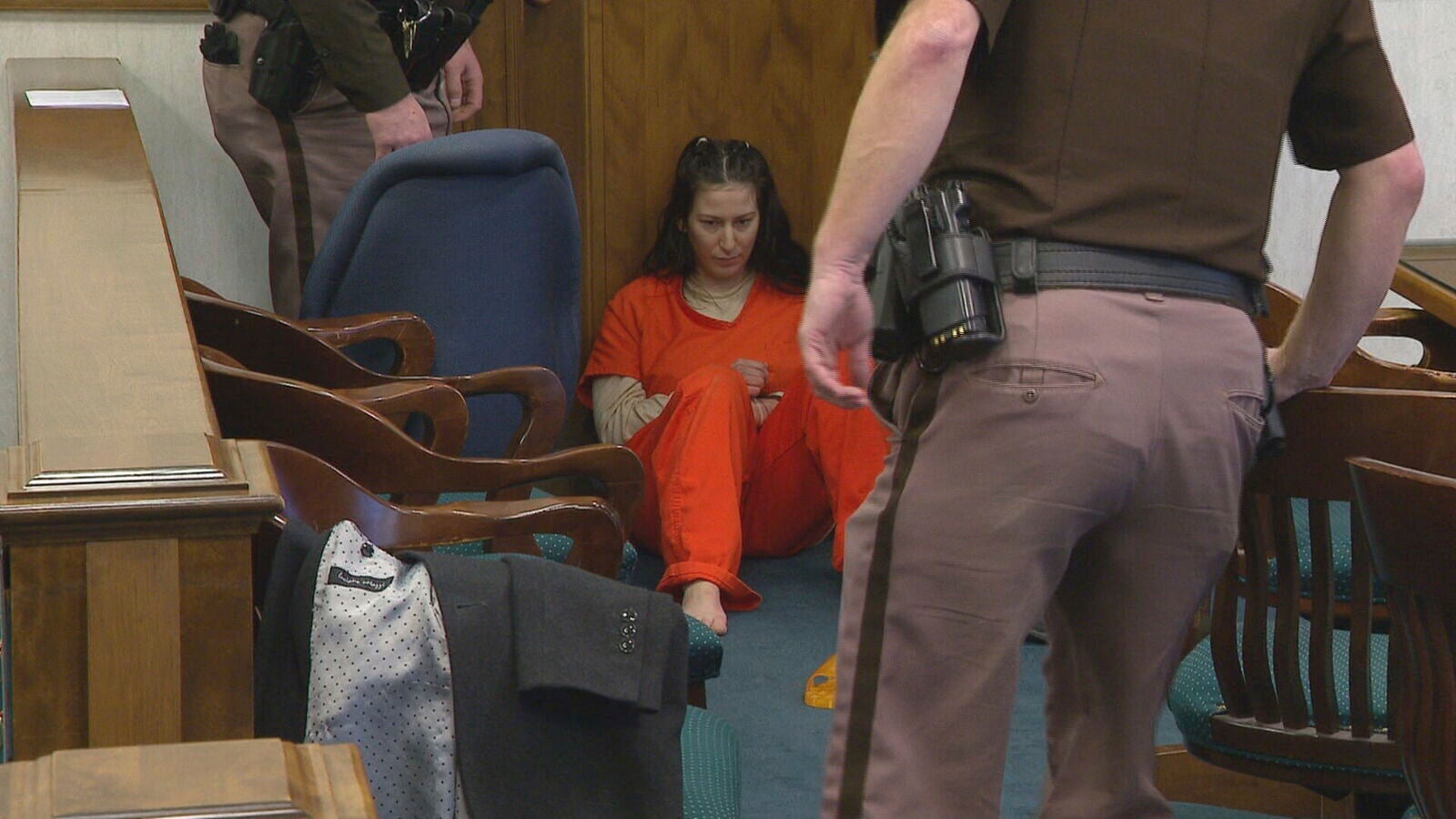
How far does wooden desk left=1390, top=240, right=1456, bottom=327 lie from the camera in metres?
2.73

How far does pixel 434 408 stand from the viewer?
2.23m

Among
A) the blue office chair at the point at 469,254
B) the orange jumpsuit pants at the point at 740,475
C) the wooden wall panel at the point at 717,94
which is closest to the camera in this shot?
the blue office chair at the point at 469,254

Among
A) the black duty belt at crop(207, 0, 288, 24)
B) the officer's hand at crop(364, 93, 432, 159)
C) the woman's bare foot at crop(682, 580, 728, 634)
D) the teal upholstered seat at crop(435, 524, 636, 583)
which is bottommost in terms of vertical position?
the woman's bare foot at crop(682, 580, 728, 634)

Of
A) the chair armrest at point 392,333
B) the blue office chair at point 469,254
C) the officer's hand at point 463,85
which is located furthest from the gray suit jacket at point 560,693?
the officer's hand at point 463,85

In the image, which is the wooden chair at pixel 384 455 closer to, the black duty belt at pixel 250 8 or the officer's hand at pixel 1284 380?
the officer's hand at pixel 1284 380

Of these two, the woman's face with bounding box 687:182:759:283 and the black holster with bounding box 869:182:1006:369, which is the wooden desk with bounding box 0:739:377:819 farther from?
the woman's face with bounding box 687:182:759:283

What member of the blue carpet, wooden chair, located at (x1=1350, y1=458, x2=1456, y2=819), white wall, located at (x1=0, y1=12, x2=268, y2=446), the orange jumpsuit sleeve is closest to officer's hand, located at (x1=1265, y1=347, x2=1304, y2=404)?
wooden chair, located at (x1=1350, y1=458, x2=1456, y2=819)

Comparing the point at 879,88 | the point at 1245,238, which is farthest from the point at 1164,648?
the point at 879,88

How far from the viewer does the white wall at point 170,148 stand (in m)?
3.38

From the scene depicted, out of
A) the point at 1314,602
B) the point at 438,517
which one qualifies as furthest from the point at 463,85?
the point at 1314,602

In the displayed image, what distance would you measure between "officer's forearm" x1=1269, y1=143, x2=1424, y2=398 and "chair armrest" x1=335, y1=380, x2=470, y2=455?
40.3 inches

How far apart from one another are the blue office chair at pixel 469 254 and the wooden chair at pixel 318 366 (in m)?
0.24

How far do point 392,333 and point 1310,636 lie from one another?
4.71 ft

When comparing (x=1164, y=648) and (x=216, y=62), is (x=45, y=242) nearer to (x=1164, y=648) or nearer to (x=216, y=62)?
(x=1164, y=648)
